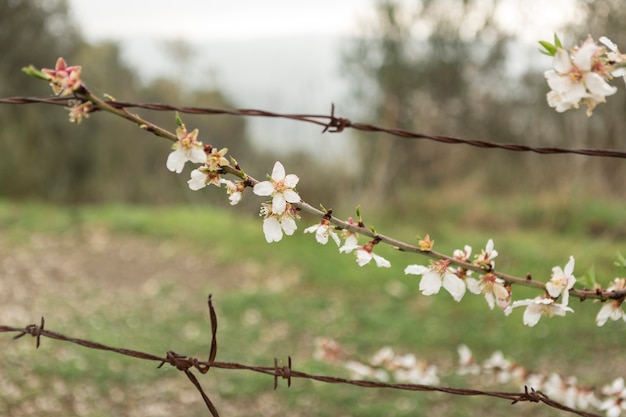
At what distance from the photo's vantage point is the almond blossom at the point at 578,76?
34.9 inches

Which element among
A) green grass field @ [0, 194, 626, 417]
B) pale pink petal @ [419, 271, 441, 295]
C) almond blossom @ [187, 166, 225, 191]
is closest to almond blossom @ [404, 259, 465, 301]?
pale pink petal @ [419, 271, 441, 295]

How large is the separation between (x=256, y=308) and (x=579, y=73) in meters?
4.86

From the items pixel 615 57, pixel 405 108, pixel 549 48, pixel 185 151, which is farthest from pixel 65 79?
pixel 405 108

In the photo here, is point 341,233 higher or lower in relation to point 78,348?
lower

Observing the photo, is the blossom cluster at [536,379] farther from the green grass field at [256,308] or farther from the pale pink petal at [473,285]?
the green grass field at [256,308]

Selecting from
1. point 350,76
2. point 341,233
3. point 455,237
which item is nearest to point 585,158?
point 455,237

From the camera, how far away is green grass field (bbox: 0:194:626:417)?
3.78 m

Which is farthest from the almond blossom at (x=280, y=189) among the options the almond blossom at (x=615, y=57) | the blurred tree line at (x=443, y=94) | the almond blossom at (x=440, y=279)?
the blurred tree line at (x=443, y=94)

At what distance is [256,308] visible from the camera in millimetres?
5586

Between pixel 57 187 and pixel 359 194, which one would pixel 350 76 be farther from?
pixel 57 187

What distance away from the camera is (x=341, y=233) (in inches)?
42.4

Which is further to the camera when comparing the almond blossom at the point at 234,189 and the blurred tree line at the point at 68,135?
the blurred tree line at the point at 68,135

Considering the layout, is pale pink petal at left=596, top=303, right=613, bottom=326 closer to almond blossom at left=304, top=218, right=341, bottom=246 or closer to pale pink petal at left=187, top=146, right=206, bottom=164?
almond blossom at left=304, top=218, right=341, bottom=246

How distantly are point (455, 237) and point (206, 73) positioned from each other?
10.3 m
